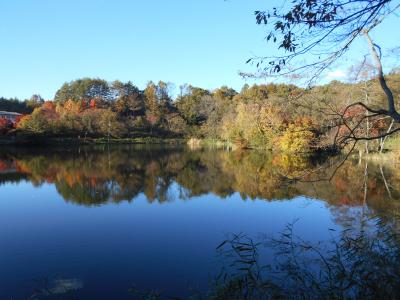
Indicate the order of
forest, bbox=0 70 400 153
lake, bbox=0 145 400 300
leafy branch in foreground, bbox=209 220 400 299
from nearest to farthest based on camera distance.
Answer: leafy branch in foreground, bbox=209 220 400 299 < lake, bbox=0 145 400 300 < forest, bbox=0 70 400 153

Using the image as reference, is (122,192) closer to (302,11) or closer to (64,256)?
(64,256)

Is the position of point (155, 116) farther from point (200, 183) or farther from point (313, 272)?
point (313, 272)

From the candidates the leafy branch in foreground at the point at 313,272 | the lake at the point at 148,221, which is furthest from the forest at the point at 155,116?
the leafy branch in foreground at the point at 313,272

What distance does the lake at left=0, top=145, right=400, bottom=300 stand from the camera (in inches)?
216

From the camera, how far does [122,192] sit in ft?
42.9

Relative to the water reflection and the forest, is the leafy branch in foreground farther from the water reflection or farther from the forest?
the forest

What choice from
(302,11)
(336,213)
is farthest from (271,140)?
(302,11)

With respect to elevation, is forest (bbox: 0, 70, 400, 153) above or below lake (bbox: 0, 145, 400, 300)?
above

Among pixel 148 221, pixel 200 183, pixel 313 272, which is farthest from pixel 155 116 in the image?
pixel 313 272

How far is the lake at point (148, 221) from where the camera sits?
549cm

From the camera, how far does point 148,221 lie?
9.13 m

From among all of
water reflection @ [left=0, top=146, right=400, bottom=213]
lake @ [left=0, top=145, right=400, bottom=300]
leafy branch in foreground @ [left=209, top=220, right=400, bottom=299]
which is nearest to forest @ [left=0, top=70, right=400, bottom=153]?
water reflection @ [left=0, top=146, right=400, bottom=213]

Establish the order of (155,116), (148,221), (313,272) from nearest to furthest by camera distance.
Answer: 1. (313,272)
2. (148,221)
3. (155,116)

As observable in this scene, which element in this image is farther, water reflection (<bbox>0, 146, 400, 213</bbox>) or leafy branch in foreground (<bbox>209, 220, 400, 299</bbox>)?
water reflection (<bbox>0, 146, 400, 213</bbox>)
